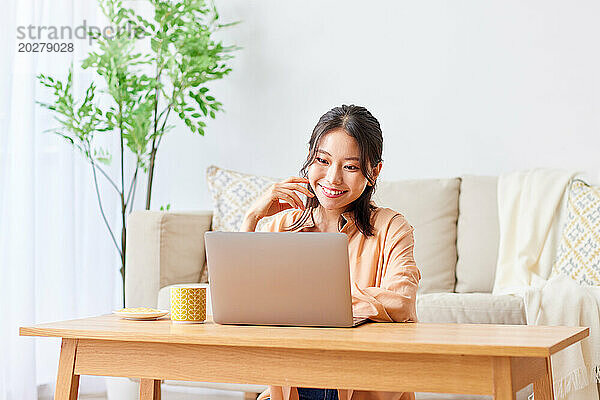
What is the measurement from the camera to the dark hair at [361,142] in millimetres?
1687

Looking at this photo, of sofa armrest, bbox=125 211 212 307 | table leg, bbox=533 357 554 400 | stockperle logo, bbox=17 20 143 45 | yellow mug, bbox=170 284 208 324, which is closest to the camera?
table leg, bbox=533 357 554 400

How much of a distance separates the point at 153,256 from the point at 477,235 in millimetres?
1309

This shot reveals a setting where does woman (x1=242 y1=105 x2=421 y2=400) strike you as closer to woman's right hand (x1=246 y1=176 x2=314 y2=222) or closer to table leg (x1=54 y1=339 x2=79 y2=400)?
woman's right hand (x1=246 y1=176 x2=314 y2=222)

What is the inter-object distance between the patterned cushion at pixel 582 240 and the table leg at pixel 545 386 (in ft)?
5.17

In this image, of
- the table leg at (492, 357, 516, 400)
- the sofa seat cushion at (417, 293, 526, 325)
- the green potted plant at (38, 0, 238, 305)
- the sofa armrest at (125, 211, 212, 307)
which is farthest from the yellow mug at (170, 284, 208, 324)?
the green potted plant at (38, 0, 238, 305)

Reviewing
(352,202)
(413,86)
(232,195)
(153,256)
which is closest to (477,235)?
(413,86)

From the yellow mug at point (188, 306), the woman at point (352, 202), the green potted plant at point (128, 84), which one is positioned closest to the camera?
the yellow mug at point (188, 306)

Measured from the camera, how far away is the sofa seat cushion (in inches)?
99.9

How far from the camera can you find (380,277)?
5.52 ft

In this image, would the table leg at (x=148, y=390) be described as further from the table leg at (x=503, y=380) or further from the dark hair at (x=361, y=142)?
the table leg at (x=503, y=380)

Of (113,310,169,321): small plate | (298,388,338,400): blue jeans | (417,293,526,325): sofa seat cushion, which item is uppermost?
(113,310,169,321): small plate

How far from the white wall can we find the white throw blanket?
275mm

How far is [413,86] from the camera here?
3.57 metres

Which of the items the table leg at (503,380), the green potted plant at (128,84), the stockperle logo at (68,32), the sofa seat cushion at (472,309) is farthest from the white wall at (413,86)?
the table leg at (503,380)
